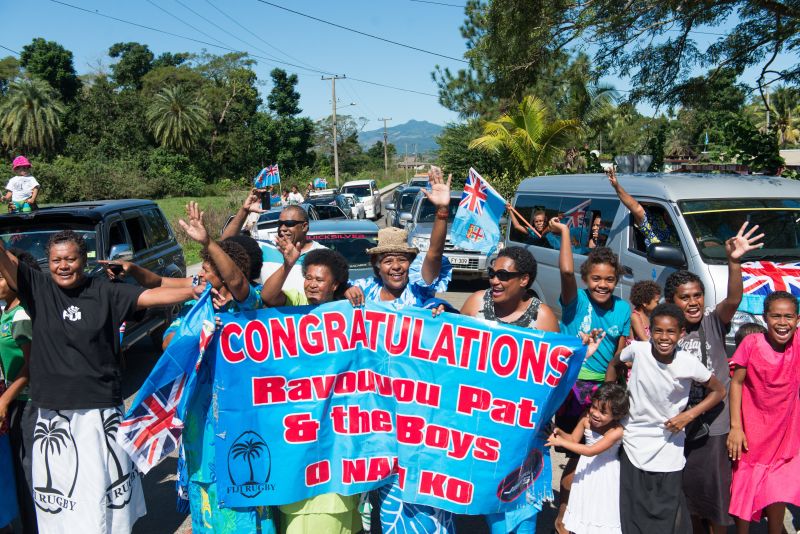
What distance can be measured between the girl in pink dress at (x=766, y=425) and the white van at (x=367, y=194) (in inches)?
1123

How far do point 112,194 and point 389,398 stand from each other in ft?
129

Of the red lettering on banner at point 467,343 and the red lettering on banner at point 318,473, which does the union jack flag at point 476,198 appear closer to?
the red lettering on banner at point 467,343

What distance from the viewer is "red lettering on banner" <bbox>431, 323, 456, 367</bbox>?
3621 millimetres

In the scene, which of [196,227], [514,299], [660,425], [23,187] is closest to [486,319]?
[514,299]

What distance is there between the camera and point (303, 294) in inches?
165

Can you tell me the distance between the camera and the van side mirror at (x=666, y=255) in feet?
20.0

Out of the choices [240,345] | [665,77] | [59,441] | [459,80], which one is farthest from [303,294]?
[459,80]

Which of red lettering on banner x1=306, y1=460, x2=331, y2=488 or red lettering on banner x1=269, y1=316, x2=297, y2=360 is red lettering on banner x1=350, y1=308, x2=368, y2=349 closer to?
red lettering on banner x1=269, y1=316, x2=297, y2=360

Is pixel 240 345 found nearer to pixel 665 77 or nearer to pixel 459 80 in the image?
pixel 665 77

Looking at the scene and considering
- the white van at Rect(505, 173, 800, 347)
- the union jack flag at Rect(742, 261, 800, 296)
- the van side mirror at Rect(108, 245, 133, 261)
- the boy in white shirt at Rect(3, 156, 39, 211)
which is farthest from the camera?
the boy in white shirt at Rect(3, 156, 39, 211)

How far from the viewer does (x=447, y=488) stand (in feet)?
11.7

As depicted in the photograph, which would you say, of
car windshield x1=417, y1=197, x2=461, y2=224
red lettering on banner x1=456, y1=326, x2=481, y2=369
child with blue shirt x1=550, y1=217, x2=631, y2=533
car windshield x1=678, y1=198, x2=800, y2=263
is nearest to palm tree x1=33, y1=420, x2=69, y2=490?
red lettering on banner x1=456, y1=326, x2=481, y2=369

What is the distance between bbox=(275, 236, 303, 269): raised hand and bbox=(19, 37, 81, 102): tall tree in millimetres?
51965

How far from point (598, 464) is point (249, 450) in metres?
1.85
